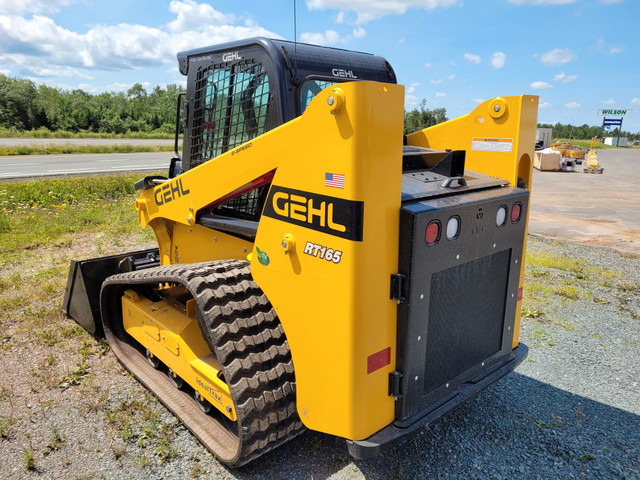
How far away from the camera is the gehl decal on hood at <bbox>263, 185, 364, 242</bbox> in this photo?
2.05m

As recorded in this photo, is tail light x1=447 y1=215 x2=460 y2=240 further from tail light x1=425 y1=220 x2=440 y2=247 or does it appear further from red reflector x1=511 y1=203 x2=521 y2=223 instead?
red reflector x1=511 y1=203 x2=521 y2=223

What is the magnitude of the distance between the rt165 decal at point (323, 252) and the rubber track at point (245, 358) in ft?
2.03

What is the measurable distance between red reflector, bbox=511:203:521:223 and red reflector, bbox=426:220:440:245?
73 cm

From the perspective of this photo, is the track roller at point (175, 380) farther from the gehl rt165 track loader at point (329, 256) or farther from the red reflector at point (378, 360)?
the red reflector at point (378, 360)

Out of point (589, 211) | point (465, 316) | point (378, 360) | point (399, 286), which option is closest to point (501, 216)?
point (465, 316)

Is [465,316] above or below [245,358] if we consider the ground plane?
above

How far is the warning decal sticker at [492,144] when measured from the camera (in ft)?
10.4

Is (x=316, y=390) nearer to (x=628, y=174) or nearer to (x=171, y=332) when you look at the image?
(x=171, y=332)

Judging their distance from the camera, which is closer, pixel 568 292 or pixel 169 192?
pixel 169 192

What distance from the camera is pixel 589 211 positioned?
1227 cm

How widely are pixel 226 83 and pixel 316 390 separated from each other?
2084 mm

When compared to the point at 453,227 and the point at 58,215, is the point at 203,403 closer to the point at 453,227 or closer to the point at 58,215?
the point at 453,227

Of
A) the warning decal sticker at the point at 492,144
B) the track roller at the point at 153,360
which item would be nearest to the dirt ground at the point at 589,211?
the warning decal sticker at the point at 492,144

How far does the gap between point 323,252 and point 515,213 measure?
4.33 feet
